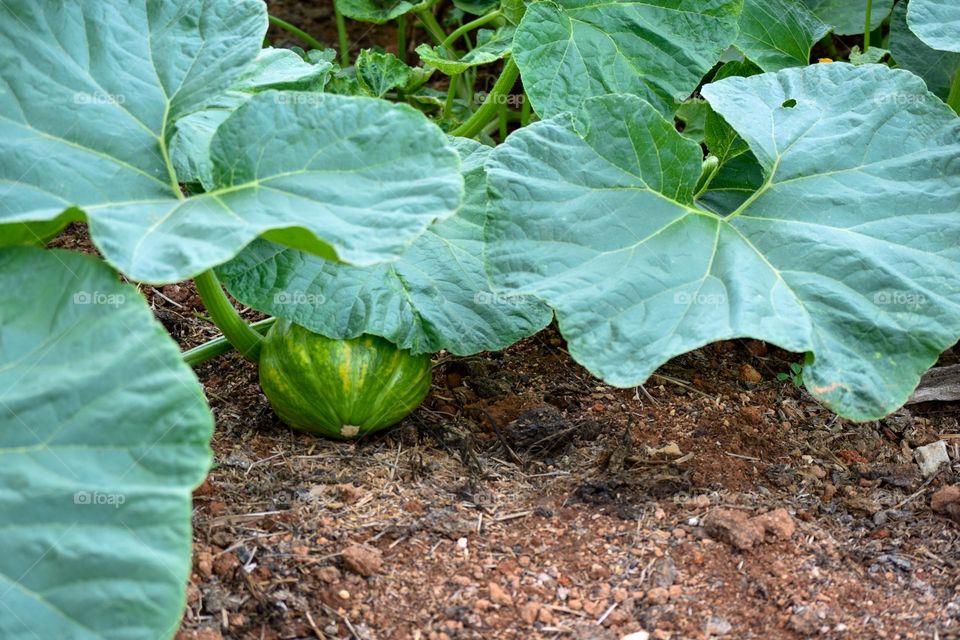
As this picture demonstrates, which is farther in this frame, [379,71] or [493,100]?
[379,71]

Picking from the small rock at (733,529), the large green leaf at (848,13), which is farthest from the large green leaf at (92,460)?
the large green leaf at (848,13)

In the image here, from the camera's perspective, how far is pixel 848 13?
3969mm

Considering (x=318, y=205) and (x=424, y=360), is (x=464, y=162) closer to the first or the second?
(x=424, y=360)

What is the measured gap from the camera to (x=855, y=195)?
2746mm

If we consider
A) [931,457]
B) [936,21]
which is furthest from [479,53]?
[931,457]

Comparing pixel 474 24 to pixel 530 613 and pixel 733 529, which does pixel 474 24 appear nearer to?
pixel 733 529

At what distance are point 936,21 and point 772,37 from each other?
0.57 metres

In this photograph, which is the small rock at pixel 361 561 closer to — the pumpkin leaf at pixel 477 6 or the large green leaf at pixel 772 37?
the large green leaf at pixel 772 37

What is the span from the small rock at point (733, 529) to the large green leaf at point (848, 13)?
2231mm

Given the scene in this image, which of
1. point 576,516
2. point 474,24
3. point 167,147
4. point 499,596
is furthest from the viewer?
point 474,24

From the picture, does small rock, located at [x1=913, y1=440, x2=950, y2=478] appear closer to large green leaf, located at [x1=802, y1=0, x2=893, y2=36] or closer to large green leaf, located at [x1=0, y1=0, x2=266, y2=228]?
large green leaf, located at [x1=802, y1=0, x2=893, y2=36]

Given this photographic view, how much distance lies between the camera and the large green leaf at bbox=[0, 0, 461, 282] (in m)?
2.12

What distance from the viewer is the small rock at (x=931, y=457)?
2871mm

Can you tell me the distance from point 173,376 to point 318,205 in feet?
1.67
